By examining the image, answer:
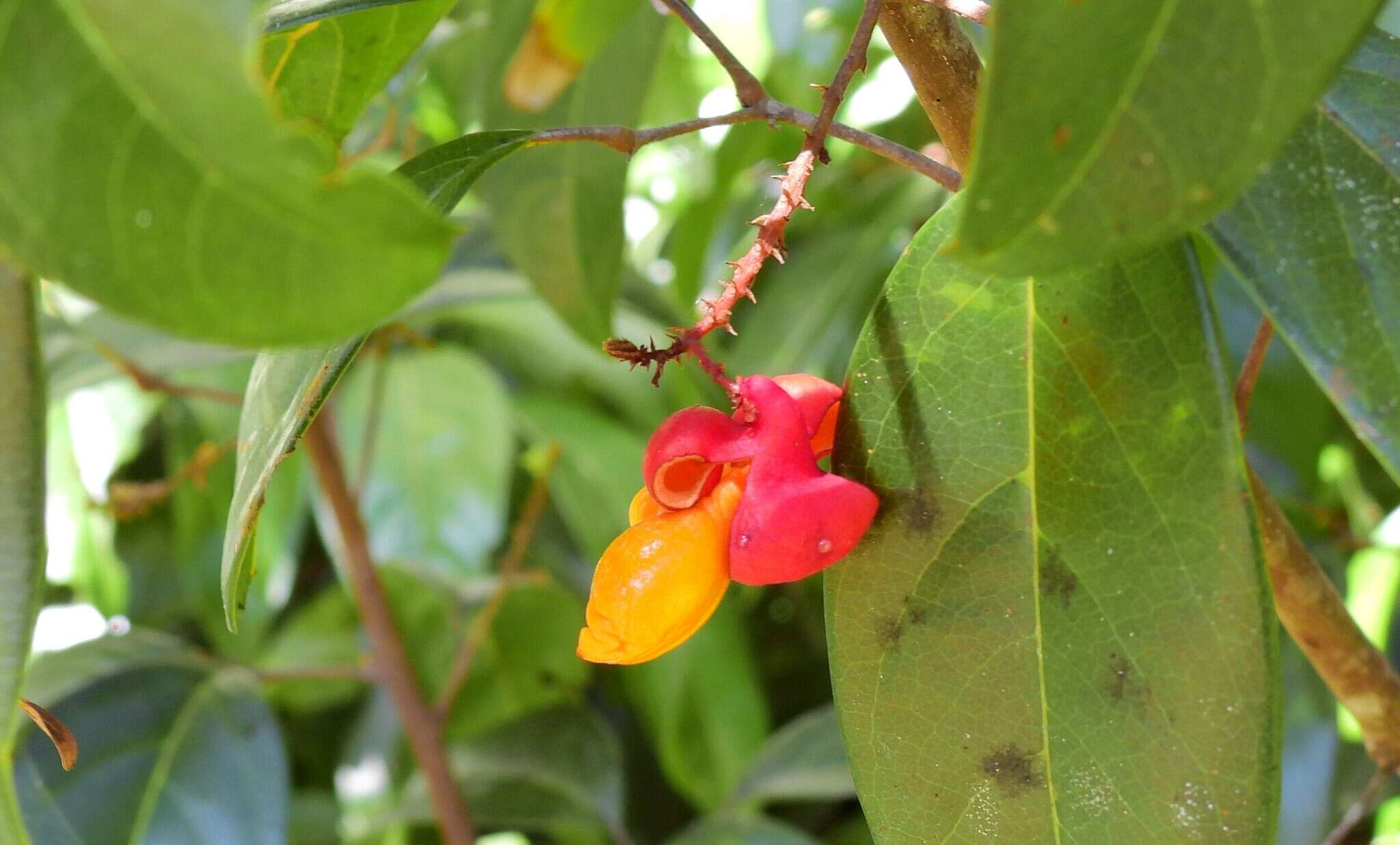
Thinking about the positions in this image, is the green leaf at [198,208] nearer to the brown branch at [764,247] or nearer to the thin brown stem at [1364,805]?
the brown branch at [764,247]

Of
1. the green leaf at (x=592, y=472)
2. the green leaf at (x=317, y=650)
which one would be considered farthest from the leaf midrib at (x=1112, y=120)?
the green leaf at (x=317, y=650)

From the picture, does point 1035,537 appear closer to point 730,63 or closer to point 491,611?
point 730,63

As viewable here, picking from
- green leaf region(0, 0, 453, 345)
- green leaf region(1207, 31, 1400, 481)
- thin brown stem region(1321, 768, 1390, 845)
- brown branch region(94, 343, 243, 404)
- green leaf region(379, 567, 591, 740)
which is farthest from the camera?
green leaf region(379, 567, 591, 740)

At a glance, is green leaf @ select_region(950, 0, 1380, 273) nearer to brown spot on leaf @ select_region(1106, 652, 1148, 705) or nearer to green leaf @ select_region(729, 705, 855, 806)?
brown spot on leaf @ select_region(1106, 652, 1148, 705)

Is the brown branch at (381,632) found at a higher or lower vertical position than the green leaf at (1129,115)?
lower

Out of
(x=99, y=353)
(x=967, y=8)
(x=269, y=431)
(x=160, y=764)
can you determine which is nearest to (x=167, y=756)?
(x=160, y=764)

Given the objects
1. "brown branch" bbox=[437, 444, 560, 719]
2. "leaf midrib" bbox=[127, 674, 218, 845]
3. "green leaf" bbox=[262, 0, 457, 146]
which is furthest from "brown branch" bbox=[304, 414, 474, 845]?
"green leaf" bbox=[262, 0, 457, 146]
